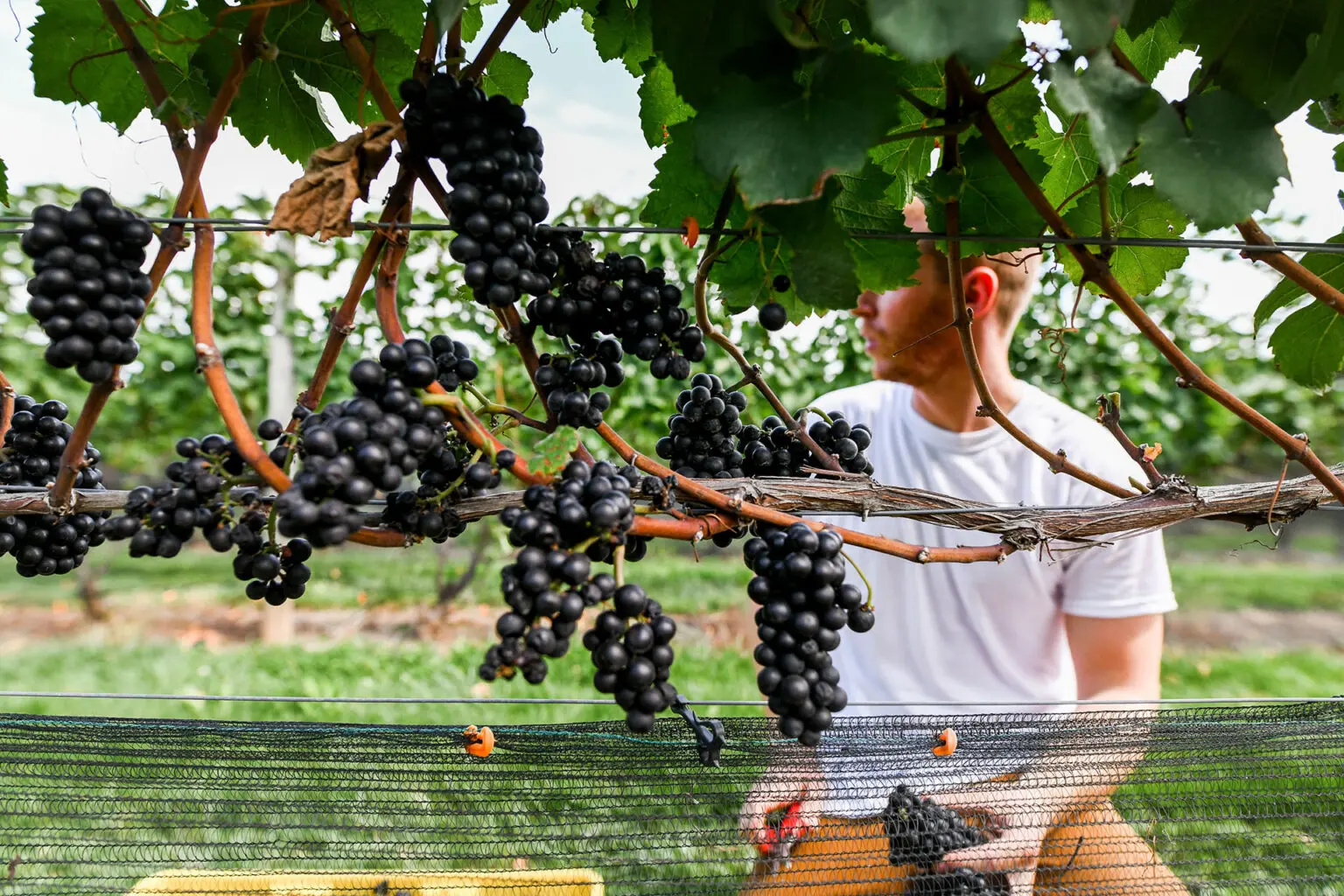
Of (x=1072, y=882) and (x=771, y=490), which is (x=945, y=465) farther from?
(x=771, y=490)

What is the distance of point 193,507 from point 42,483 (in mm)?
429

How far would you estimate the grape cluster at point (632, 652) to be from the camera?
0.59 m

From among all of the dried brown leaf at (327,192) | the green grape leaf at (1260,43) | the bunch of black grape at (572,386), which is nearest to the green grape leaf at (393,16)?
the dried brown leaf at (327,192)

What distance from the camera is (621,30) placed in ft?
3.45

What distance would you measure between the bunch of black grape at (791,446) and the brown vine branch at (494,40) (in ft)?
1.49

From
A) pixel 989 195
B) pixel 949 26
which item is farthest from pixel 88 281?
pixel 989 195

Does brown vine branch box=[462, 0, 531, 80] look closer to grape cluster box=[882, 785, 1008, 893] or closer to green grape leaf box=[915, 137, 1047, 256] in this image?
green grape leaf box=[915, 137, 1047, 256]

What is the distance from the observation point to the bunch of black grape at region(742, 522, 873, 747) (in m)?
0.68

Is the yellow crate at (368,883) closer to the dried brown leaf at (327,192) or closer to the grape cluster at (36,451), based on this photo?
the grape cluster at (36,451)

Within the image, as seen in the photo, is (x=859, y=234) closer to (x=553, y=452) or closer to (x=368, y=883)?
(x=553, y=452)

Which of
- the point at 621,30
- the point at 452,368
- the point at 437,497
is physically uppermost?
the point at 621,30

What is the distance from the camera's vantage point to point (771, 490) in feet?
2.61

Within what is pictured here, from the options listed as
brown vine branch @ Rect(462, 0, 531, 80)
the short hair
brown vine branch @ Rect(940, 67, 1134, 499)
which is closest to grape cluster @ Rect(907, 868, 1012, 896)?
brown vine branch @ Rect(940, 67, 1134, 499)

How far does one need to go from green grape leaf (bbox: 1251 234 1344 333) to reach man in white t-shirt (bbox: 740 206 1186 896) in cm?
51
